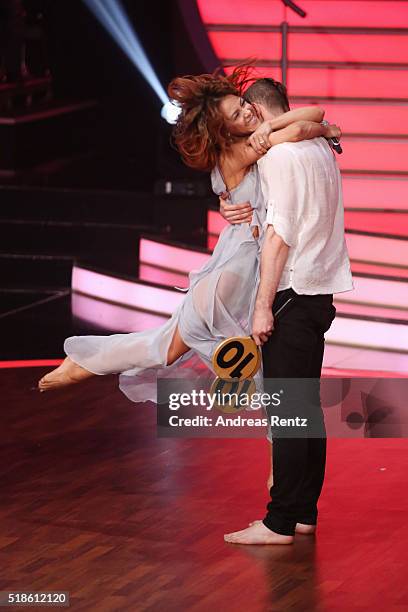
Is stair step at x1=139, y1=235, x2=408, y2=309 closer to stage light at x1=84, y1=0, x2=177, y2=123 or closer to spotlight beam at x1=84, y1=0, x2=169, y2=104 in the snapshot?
stage light at x1=84, y1=0, x2=177, y2=123

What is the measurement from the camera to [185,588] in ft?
11.1

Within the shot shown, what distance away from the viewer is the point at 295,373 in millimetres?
3645

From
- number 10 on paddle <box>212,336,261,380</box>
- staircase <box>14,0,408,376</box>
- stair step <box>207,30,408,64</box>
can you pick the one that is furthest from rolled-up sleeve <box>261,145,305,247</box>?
stair step <box>207,30,408,64</box>

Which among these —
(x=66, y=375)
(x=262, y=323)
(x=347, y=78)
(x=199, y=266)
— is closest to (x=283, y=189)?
(x=262, y=323)

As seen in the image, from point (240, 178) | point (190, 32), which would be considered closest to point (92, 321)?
point (190, 32)

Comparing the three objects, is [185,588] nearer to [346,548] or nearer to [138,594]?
[138,594]

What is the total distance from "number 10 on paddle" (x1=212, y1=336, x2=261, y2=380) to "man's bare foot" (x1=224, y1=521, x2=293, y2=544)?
44 centimetres

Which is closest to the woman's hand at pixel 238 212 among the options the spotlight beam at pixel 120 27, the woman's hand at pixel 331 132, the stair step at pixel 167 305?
the woman's hand at pixel 331 132

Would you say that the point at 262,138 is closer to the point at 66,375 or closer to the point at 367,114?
the point at 66,375

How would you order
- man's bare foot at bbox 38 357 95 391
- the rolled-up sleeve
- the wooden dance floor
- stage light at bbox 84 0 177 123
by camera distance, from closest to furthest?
the wooden dance floor, the rolled-up sleeve, man's bare foot at bbox 38 357 95 391, stage light at bbox 84 0 177 123

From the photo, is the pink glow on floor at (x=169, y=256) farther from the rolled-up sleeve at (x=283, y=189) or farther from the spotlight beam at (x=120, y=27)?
the rolled-up sleeve at (x=283, y=189)

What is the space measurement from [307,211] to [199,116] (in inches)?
15.5

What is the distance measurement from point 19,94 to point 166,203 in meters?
2.63

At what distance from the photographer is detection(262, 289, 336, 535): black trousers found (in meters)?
3.64
